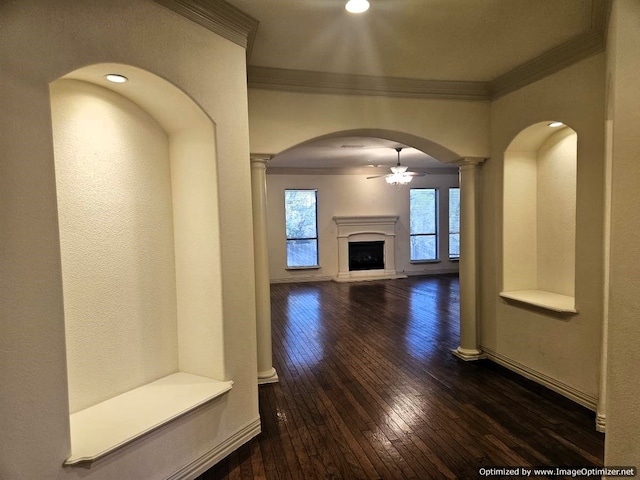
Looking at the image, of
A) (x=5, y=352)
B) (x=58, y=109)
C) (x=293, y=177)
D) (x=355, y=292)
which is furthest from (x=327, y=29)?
(x=293, y=177)

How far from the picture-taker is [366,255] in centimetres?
1041

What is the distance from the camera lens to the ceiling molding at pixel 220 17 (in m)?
2.21

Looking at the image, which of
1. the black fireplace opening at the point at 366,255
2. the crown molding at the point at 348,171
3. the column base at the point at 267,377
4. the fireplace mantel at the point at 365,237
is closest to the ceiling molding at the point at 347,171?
the crown molding at the point at 348,171

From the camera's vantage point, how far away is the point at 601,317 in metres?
2.88

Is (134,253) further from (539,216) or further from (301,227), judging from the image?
(301,227)

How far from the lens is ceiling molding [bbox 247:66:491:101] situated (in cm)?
337

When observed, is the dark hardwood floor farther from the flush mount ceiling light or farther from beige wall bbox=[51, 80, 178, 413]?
the flush mount ceiling light

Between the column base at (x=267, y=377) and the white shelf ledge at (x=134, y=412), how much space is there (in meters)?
1.16

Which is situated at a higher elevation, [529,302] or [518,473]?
[529,302]

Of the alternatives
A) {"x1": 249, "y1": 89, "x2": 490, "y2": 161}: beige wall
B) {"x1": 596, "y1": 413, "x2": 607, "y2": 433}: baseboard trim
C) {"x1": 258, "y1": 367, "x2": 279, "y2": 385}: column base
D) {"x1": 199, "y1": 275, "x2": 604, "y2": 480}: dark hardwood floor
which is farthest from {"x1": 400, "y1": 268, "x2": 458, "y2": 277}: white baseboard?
{"x1": 596, "y1": 413, "x2": 607, "y2": 433}: baseboard trim

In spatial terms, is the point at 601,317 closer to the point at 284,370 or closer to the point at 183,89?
the point at 284,370

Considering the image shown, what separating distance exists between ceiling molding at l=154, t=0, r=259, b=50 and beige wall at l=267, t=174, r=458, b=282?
7051mm

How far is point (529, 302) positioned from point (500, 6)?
2469mm

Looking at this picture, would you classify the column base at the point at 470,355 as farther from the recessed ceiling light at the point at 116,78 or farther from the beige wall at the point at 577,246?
the recessed ceiling light at the point at 116,78
